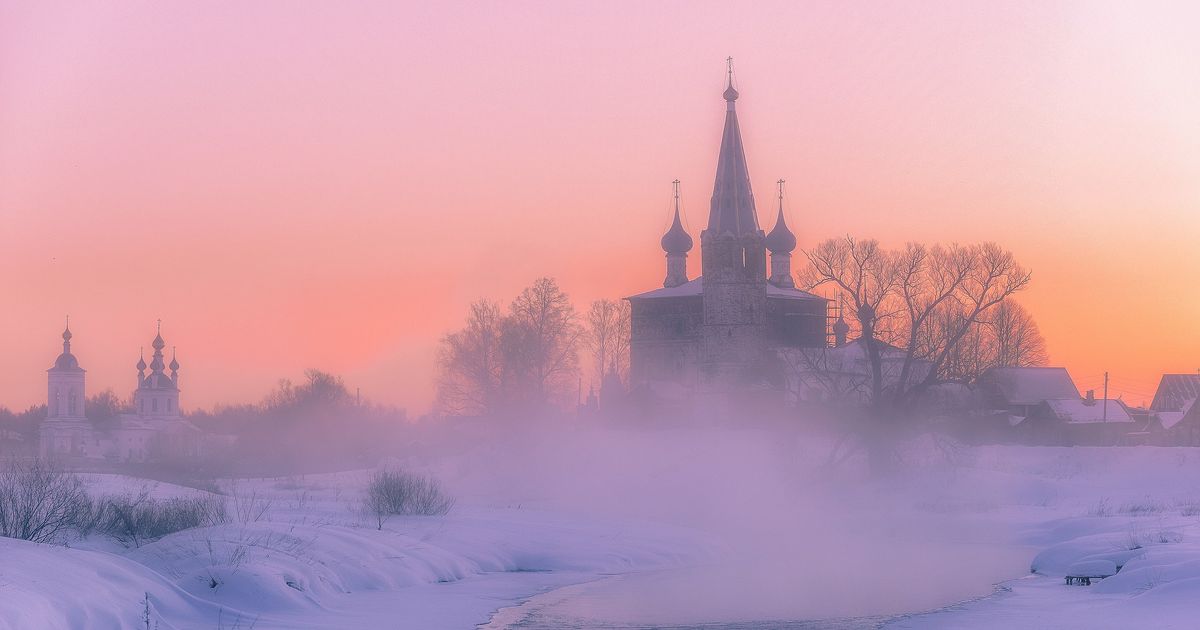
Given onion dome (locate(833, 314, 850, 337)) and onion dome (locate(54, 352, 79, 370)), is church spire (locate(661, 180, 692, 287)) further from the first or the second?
onion dome (locate(54, 352, 79, 370))

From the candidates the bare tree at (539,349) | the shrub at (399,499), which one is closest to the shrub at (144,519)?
the shrub at (399,499)

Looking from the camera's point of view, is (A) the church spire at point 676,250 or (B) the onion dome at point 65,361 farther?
(B) the onion dome at point 65,361

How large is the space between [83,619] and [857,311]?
3439 cm

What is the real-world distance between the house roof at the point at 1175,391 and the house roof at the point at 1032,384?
462 inches

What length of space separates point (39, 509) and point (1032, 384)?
56.4m

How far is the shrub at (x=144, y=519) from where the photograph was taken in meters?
22.4

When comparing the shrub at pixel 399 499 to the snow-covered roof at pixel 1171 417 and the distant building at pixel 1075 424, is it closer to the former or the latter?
the distant building at pixel 1075 424

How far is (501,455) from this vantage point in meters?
59.2

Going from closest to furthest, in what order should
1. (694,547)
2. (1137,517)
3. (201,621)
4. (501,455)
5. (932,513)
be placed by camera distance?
(201,621), (694,547), (1137,517), (932,513), (501,455)

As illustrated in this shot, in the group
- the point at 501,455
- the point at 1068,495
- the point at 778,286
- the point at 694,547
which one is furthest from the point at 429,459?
the point at 694,547

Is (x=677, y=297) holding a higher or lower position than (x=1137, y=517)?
higher

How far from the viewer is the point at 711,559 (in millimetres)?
29266

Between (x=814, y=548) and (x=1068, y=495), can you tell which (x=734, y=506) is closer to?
(x=1068, y=495)

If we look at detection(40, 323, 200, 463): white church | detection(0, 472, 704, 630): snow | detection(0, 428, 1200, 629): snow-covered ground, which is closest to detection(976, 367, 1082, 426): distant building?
detection(0, 428, 1200, 629): snow-covered ground
